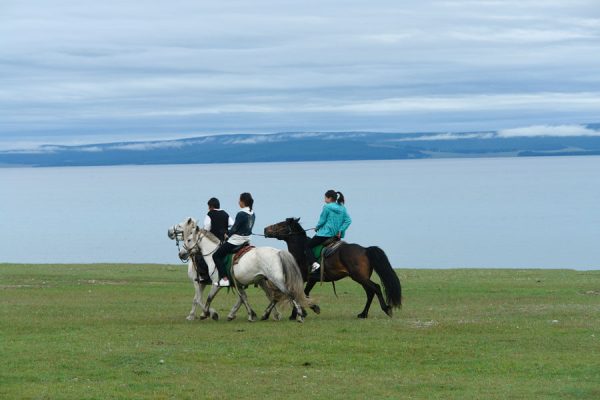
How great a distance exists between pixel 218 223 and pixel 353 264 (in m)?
2.82

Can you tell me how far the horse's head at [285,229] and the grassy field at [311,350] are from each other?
1.77 meters

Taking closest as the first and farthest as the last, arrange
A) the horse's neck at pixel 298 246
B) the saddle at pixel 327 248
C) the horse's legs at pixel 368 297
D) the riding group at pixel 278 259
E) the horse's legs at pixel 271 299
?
the riding group at pixel 278 259, the horse's legs at pixel 271 299, the horse's legs at pixel 368 297, the saddle at pixel 327 248, the horse's neck at pixel 298 246

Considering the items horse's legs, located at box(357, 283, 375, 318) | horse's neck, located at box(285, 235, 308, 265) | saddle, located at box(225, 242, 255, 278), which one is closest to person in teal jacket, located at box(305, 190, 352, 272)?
horse's neck, located at box(285, 235, 308, 265)

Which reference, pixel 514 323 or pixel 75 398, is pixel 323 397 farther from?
pixel 514 323

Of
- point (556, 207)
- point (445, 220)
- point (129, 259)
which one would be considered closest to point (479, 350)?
point (129, 259)

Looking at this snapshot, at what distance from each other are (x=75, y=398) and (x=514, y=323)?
986cm

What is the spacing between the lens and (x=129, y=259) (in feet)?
230

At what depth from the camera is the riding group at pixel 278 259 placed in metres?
21.1

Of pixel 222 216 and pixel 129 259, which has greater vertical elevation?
pixel 222 216

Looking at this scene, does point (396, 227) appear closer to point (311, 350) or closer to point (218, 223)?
point (218, 223)

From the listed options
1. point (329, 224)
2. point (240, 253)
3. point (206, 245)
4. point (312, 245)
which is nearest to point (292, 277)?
point (240, 253)

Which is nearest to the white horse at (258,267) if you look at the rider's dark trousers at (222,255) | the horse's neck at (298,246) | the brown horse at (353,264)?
the rider's dark trousers at (222,255)

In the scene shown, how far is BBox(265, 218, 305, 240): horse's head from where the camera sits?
22.1m

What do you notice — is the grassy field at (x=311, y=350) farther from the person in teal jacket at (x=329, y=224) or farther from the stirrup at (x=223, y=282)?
the person in teal jacket at (x=329, y=224)
